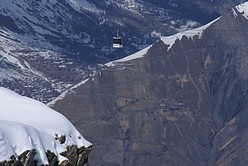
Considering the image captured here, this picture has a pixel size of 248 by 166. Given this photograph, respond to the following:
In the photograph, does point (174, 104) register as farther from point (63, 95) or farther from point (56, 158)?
point (56, 158)

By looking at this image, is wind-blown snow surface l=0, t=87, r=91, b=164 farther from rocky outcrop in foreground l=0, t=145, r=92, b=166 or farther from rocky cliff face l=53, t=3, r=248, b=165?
rocky cliff face l=53, t=3, r=248, b=165

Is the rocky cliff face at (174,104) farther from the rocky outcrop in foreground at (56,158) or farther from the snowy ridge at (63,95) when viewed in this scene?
the rocky outcrop in foreground at (56,158)

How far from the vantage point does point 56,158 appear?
103ft

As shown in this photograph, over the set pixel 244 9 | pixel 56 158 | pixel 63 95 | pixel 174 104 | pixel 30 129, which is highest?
pixel 30 129

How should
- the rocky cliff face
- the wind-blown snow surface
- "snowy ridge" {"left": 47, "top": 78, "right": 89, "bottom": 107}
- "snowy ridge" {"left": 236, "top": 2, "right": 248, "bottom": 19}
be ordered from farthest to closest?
"snowy ridge" {"left": 236, "top": 2, "right": 248, "bottom": 19} < "snowy ridge" {"left": 47, "top": 78, "right": 89, "bottom": 107} < the rocky cliff face < the wind-blown snow surface

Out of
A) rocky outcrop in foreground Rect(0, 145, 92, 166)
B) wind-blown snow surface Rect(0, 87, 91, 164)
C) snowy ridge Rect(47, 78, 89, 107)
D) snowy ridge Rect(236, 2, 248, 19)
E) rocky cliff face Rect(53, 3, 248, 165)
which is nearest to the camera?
rocky outcrop in foreground Rect(0, 145, 92, 166)

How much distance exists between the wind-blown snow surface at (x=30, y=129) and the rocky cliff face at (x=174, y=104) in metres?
118

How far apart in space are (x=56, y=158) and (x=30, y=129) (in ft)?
3.98

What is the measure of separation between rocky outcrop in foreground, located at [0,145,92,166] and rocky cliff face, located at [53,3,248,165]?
119 metres

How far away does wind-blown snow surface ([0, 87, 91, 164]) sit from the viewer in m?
29.5

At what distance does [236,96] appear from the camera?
173m

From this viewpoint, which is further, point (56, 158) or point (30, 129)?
point (56, 158)

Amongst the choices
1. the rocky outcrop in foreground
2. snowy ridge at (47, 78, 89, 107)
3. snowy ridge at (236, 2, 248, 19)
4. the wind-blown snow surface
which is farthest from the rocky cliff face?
the rocky outcrop in foreground

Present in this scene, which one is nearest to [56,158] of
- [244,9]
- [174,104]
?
[174,104]
